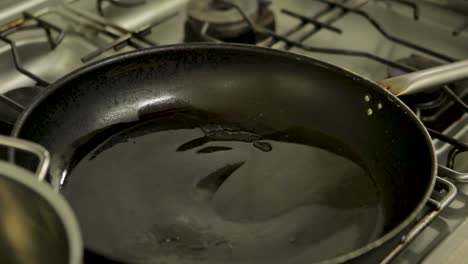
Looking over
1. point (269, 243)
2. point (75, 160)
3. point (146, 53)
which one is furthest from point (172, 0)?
point (269, 243)

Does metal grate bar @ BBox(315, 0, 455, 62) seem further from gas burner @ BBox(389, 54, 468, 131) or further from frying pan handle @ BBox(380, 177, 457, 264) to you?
frying pan handle @ BBox(380, 177, 457, 264)

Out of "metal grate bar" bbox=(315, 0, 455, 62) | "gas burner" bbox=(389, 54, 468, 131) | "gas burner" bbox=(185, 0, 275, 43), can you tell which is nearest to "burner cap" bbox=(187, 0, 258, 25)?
"gas burner" bbox=(185, 0, 275, 43)

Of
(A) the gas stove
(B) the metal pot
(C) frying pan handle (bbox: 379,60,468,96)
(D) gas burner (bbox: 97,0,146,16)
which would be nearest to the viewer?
(B) the metal pot

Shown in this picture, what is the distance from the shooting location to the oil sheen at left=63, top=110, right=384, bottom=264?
50cm

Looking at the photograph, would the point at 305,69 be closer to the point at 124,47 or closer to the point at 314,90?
the point at 314,90

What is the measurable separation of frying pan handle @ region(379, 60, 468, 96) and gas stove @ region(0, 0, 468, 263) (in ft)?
0.16

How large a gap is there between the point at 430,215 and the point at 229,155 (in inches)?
8.0

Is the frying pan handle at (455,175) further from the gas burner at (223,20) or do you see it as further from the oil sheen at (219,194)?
the gas burner at (223,20)

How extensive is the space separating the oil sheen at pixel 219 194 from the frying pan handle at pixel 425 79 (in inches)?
3.1

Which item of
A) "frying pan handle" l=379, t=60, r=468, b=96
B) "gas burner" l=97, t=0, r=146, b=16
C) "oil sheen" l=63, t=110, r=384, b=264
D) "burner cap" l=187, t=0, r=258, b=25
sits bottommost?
"oil sheen" l=63, t=110, r=384, b=264

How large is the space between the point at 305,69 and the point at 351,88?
56 mm

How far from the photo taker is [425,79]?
59cm

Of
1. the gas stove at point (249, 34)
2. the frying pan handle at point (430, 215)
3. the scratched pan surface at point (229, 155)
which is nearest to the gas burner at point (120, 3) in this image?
the gas stove at point (249, 34)

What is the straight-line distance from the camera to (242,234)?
0.51m
